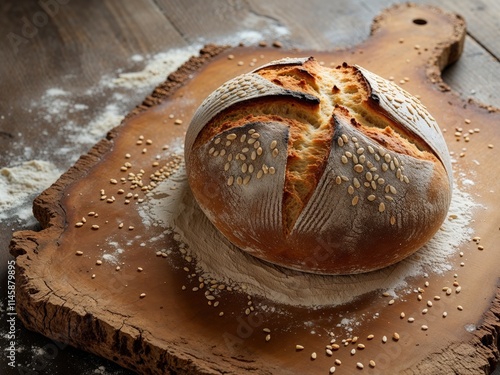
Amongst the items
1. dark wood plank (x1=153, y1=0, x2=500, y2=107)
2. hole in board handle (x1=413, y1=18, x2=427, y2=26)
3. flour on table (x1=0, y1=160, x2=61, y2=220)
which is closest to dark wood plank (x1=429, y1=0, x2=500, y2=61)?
dark wood plank (x1=153, y1=0, x2=500, y2=107)

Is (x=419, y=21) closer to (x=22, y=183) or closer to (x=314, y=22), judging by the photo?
(x=314, y=22)

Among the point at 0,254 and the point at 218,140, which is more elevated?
the point at 218,140

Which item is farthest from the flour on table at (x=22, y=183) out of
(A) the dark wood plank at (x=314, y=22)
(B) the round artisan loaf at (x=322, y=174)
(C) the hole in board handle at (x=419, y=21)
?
(C) the hole in board handle at (x=419, y=21)

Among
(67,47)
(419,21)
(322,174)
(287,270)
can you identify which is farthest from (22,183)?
(419,21)

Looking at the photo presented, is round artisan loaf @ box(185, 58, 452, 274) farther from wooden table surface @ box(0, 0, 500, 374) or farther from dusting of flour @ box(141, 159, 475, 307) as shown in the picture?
wooden table surface @ box(0, 0, 500, 374)

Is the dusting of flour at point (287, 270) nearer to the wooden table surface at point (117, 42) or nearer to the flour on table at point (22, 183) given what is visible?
the flour on table at point (22, 183)

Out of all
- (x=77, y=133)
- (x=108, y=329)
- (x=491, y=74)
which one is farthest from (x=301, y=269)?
(x=491, y=74)

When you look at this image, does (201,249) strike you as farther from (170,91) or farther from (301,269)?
(170,91)
